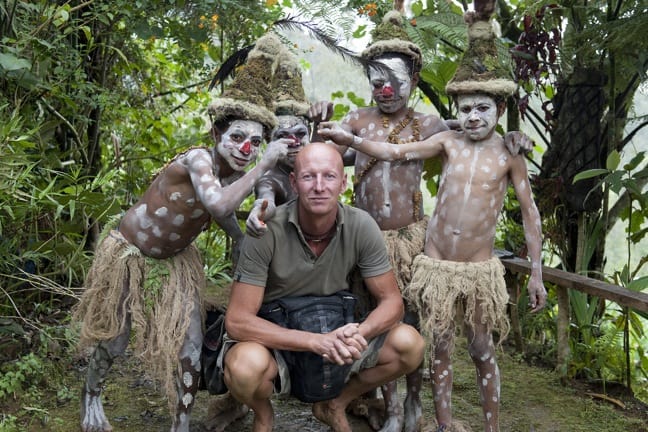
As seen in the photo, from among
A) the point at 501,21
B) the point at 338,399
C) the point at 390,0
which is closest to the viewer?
the point at 338,399

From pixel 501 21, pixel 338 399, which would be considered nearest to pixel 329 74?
pixel 501 21

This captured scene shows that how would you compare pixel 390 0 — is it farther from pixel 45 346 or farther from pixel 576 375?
pixel 45 346

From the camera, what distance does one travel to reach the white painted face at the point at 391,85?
2947 millimetres

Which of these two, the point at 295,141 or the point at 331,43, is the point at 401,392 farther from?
the point at 331,43

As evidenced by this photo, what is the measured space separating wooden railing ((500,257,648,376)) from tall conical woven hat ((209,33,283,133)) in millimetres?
1697

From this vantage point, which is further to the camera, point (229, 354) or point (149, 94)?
point (149, 94)

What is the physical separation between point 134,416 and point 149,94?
2.85 m

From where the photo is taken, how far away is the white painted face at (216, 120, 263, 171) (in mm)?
2670

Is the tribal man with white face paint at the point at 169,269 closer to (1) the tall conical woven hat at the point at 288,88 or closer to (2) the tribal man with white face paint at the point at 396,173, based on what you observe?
(1) the tall conical woven hat at the point at 288,88

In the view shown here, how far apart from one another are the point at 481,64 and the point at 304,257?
1.06 metres

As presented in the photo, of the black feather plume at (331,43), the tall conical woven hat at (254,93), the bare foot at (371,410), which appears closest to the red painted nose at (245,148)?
the tall conical woven hat at (254,93)

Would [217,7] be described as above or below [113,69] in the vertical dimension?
above

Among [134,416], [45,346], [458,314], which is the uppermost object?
[458,314]

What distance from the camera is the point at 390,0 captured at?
3.95 metres
